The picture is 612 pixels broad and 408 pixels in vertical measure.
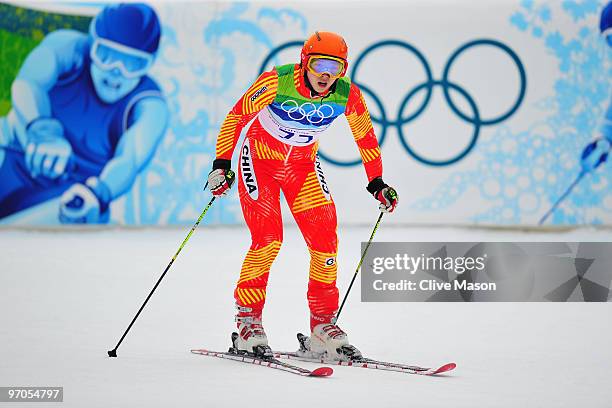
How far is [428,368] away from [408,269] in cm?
422

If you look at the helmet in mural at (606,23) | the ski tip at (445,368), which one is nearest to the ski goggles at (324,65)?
the ski tip at (445,368)

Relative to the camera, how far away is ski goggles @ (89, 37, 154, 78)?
13.0 m

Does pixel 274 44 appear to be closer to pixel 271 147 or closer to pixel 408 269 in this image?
pixel 408 269

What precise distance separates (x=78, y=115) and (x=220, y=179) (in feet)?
26.8

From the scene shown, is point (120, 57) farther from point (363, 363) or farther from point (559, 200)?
point (363, 363)

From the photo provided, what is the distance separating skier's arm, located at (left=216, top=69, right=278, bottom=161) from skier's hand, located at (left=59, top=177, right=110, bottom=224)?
26.1 ft

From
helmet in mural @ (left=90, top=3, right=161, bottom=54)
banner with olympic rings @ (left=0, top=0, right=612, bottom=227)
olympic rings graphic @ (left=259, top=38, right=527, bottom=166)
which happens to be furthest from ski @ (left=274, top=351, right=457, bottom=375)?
helmet in mural @ (left=90, top=3, right=161, bottom=54)

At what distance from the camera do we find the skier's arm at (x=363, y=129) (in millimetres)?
5461

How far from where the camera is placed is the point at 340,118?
13391 mm

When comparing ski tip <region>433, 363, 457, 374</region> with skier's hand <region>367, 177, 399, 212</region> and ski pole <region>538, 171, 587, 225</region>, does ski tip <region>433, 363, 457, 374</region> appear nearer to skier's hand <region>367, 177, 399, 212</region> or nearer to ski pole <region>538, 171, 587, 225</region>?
skier's hand <region>367, 177, 399, 212</region>

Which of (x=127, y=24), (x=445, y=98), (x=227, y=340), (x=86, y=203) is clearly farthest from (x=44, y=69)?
(x=227, y=340)

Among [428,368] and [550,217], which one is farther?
[550,217]

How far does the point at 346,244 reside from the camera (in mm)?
11359

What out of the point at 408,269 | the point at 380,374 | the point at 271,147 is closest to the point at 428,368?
the point at 380,374
